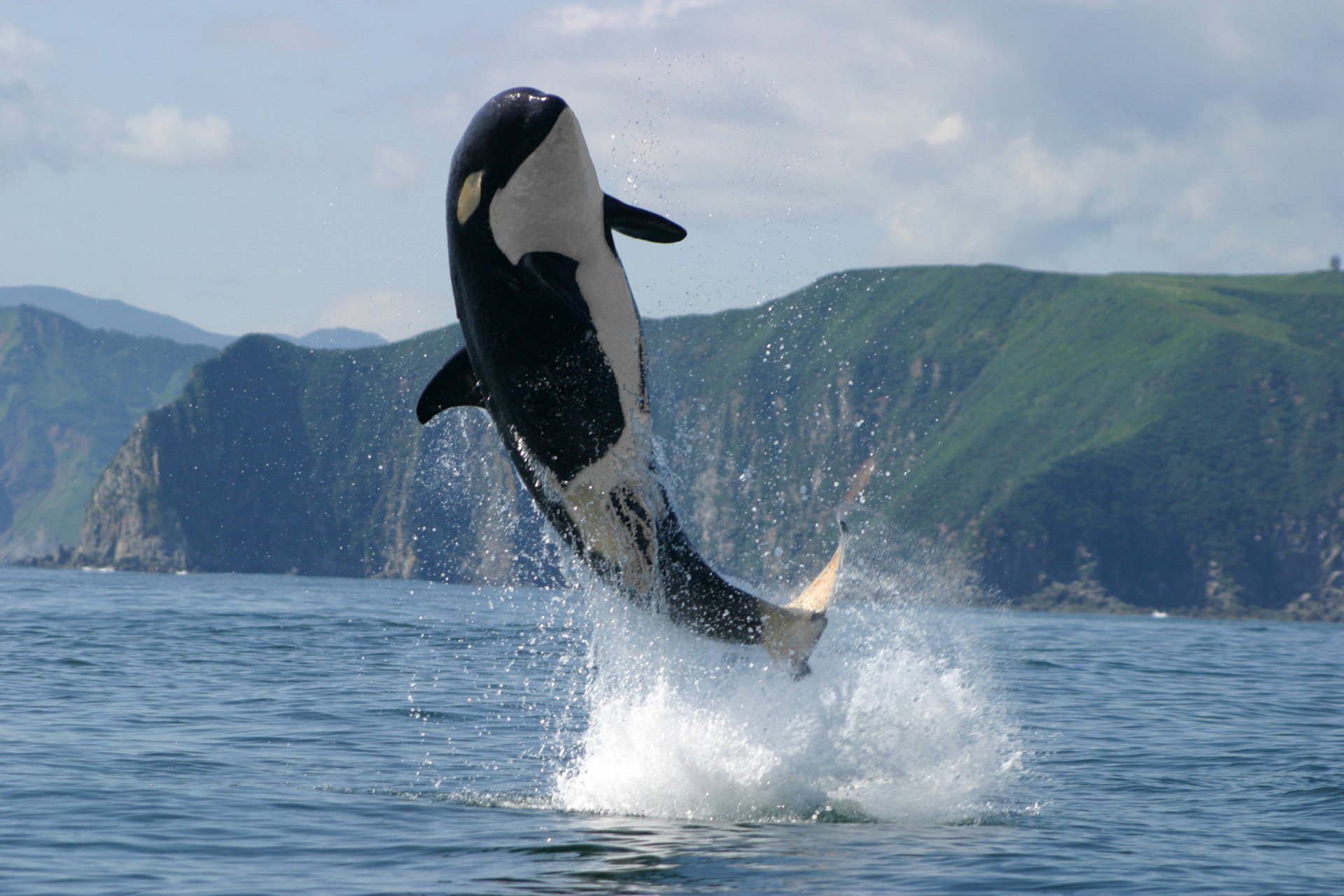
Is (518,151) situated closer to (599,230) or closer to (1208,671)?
(599,230)

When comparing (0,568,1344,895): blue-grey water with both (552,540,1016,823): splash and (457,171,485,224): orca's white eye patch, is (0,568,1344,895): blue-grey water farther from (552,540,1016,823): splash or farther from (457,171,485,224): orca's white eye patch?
(457,171,485,224): orca's white eye patch

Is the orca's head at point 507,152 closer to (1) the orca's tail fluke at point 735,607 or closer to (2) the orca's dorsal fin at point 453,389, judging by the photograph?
(2) the orca's dorsal fin at point 453,389

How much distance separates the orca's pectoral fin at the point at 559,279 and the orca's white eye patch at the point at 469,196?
634 millimetres

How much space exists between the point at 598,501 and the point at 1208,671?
36595mm

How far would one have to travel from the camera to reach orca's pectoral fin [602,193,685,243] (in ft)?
42.5

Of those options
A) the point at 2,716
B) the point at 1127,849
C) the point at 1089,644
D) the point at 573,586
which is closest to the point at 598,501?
the point at 573,586

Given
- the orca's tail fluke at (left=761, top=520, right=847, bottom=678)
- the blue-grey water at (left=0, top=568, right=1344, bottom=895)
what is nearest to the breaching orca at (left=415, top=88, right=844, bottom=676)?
the orca's tail fluke at (left=761, top=520, right=847, bottom=678)

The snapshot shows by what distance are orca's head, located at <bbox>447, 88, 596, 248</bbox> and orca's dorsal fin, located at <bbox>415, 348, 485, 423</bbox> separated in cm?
155

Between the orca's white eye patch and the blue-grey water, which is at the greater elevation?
the orca's white eye patch

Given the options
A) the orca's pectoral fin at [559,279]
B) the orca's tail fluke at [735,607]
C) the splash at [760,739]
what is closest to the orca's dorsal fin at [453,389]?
the orca's pectoral fin at [559,279]

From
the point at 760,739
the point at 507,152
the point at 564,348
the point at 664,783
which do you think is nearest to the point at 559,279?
the point at 564,348

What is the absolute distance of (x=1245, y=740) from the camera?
25172mm

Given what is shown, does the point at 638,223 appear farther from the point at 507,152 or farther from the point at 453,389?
the point at 453,389

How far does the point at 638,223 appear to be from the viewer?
43.0 feet
